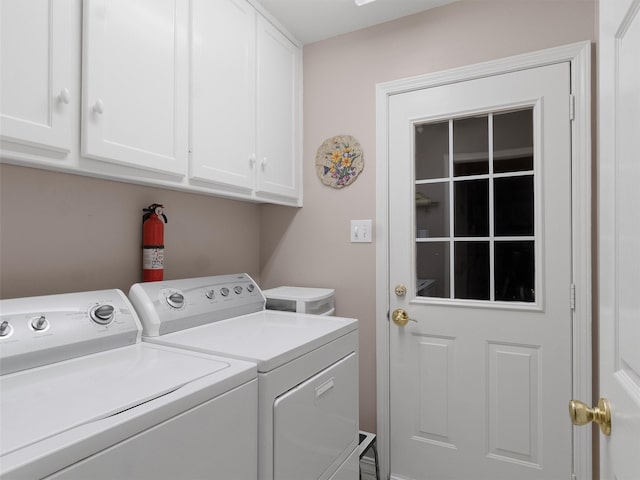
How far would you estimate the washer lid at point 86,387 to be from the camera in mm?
687

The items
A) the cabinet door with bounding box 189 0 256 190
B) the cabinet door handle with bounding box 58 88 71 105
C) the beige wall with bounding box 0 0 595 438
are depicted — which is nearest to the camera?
the cabinet door handle with bounding box 58 88 71 105

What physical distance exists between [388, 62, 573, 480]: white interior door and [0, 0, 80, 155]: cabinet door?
147cm

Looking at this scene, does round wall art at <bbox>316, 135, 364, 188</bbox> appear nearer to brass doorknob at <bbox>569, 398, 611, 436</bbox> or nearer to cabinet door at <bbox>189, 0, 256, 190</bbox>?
cabinet door at <bbox>189, 0, 256, 190</bbox>

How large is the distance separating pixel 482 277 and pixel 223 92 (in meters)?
1.50

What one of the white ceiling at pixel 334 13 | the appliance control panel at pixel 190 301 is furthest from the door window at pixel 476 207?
the appliance control panel at pixel 190 301

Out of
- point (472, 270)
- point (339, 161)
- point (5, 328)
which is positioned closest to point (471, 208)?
point (472, 270)

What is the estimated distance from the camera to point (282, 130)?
2.10 meters

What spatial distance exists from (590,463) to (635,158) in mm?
1578

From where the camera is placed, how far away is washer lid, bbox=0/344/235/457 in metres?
0.69

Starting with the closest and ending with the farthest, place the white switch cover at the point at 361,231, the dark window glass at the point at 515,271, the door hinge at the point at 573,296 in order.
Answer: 1. the door hinge at the point at 573,296
2. the dark window glass at the point at 515,271
3. the white switch cover at the point at 361,231

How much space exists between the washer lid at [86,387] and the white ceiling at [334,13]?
5.72ft

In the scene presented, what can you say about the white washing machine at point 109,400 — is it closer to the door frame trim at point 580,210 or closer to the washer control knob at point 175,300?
the washer control knob at point 175,300

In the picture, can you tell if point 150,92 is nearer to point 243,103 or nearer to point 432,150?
point 243,103

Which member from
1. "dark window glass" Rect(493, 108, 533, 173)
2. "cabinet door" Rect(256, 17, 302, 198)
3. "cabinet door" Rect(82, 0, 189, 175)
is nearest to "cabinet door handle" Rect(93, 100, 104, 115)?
"cabinet door" Rect(82, 0, 189, 175)
